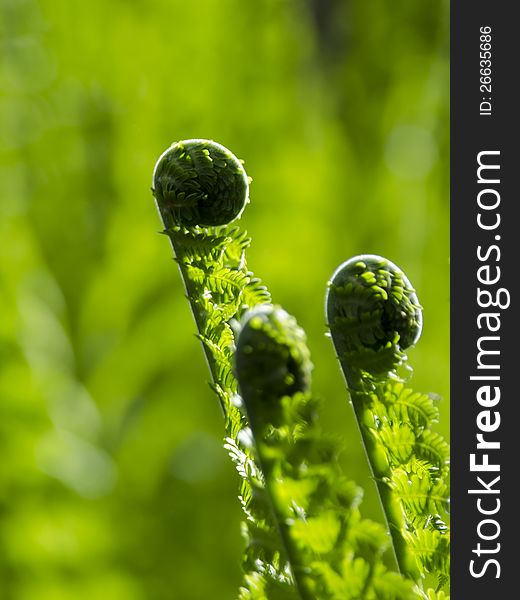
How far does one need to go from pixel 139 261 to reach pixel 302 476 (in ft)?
6.12

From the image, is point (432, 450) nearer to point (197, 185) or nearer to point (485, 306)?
point (197, 185)

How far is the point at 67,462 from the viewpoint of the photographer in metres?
2.07

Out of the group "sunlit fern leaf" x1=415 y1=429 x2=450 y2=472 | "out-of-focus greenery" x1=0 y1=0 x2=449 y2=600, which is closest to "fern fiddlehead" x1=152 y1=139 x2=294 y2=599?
"sunlit fern leaf" x1=415 y1=429 x2=450 y2=472

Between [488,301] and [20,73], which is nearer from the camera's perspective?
[488,301]

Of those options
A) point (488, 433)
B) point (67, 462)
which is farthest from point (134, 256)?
point (488, 433)

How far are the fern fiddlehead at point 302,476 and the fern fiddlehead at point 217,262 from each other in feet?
0.12

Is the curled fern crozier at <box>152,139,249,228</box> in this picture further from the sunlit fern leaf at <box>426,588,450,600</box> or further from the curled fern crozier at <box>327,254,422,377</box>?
the sunlit fern leaf at <box>426,588,450,600</box>

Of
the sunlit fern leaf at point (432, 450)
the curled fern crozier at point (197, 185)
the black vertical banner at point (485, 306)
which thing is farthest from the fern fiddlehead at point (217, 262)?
the black vertical banner at point (485, 306)

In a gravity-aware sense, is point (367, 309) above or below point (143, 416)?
below

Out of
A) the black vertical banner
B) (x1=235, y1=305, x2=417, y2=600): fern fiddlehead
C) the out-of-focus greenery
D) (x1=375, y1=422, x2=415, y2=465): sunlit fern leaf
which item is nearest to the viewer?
(x1=235, y1=305, x2=417, y2=600): fern fiddlehead

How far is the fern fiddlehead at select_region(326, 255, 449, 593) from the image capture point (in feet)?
1.58

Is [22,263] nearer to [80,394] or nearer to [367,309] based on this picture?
[80,394]

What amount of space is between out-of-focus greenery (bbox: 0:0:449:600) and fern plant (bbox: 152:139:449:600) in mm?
1565

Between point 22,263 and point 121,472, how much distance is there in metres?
0.57
